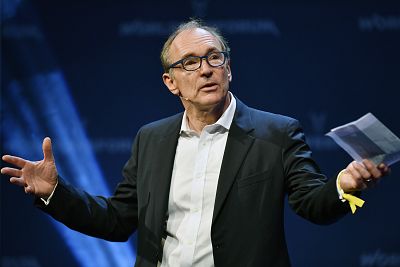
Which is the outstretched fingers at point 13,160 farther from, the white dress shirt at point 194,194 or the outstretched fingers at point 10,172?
the white dress shirt at point 194,194

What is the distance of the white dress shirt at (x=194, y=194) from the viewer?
2.39 m

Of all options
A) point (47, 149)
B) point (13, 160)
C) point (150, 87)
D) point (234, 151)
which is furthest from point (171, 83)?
point (150, 87)

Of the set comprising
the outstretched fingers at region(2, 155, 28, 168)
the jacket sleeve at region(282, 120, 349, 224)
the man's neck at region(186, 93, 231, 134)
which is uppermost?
the outstretched fingers at region(2, 155, 28, 168)

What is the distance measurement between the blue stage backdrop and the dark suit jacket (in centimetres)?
137

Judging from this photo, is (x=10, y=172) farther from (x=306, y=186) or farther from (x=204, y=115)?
(x=306, y=186)

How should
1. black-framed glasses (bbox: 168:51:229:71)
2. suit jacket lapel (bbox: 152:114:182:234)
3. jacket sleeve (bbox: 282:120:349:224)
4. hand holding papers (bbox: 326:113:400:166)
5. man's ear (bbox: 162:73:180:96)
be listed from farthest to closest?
1. man's ear (bbox: 162:73:180:96)
2. black-framed glasses (bbox: 168:51:229:71)
3. suit jacket lapel (bbox: 152:114:182:234)
4. jacket sleeve (bbox: 282:120:349:224)
5. hand holding papers (bbox: 326:113:400:166)

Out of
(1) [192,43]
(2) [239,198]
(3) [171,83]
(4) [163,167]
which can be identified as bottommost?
(2) [239,198]

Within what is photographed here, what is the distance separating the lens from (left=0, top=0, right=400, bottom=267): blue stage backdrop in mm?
3924

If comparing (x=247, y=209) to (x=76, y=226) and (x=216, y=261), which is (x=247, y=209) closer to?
(x=216, y=261)

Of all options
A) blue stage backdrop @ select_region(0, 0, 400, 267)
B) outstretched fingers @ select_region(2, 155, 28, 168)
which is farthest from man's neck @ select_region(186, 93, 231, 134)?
blue stage backdrop @ select_region(0, 0, 400, 267)

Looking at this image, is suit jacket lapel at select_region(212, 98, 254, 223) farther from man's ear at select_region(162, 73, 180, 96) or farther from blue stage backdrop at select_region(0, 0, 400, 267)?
blue stage backdrop at select_region(0, 0, 400, 267)

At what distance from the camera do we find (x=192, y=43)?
2.64 metres

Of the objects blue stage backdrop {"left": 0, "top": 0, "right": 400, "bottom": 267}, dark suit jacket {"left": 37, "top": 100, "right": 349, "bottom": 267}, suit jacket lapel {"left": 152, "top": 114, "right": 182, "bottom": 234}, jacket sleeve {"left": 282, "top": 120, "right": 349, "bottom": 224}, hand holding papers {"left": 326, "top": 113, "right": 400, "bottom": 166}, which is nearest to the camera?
hand holding papers {"left": 326, "top": 113, "right": 400, "bottom": 166}

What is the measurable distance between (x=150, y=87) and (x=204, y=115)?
4.94ft
